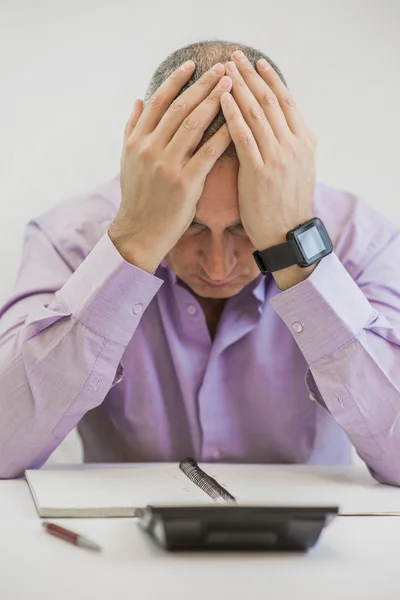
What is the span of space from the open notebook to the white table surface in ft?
0.14

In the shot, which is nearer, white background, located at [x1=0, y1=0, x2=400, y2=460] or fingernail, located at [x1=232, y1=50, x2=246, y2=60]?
fingernail, located at [x1=232, y1=50, x2=246, y2=60]

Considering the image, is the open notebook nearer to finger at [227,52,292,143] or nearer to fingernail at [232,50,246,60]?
finger at [227,52,292,143]

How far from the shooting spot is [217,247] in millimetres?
1336

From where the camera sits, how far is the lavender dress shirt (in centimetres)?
130

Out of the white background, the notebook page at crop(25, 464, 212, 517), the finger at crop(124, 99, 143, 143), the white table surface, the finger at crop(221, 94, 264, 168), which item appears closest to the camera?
the white table surface

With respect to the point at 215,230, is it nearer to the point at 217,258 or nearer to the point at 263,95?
the point at 217,258

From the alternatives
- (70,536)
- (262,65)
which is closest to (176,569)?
(70,536)

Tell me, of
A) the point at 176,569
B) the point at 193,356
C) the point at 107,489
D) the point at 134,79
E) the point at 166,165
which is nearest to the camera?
the point at 176,569

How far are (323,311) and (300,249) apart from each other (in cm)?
9

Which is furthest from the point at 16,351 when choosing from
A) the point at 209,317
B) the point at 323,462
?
the point at 323,462

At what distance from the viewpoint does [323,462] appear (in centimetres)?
163

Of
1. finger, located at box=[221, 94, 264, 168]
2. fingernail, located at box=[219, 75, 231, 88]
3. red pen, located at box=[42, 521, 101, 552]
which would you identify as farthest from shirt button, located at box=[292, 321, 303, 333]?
red pen, located at box=[42, 521, 101, 552]

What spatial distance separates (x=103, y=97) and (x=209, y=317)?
0.72 metres

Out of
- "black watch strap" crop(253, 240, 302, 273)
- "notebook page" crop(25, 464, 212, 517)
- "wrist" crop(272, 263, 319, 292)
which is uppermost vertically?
"black watch strap" crop(253, 240, 302, 273)
